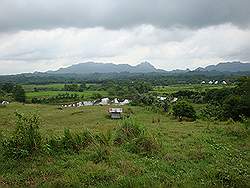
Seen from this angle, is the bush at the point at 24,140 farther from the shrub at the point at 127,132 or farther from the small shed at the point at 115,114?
the small shed at the point at 115,114

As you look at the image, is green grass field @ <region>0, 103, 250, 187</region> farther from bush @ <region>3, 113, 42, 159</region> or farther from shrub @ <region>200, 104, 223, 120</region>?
shrub @ <region>200, 104, 223, 120</region>

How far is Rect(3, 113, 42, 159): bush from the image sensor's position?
39.6 ft

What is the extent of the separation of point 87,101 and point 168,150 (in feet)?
233

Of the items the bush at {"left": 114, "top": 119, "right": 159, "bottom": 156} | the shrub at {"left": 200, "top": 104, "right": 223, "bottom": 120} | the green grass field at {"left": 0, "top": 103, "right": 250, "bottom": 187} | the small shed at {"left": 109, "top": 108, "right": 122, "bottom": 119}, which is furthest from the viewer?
the small shed at {"left": 109, "top": 108, "right": 122, "bottom": 119}

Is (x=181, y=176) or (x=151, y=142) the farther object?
(x=151, y=142)

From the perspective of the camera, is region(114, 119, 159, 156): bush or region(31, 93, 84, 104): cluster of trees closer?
region(114, 119, 159, 156): bush

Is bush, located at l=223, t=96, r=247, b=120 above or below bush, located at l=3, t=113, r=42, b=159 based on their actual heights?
below

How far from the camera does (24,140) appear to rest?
1223 centimetres

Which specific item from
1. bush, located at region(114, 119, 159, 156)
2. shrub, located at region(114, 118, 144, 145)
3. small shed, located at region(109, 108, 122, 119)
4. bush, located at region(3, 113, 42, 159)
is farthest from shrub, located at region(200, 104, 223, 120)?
bush, located at region(3, 113, 42, 159)

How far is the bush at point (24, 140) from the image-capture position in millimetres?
12078

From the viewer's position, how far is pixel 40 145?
489 inches

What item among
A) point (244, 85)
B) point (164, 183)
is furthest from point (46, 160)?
point (244, 85)

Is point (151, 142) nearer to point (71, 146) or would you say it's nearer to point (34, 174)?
point (71, 146)

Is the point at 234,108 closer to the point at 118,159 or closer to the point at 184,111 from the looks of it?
the point at 184,111
